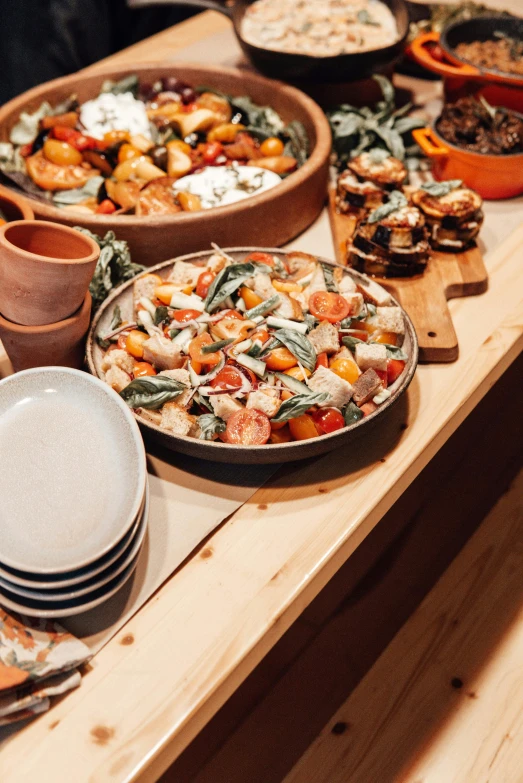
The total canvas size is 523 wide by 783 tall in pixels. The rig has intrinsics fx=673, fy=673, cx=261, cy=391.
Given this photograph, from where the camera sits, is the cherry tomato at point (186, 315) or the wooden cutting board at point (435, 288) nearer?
the cherry tomato at point (186, 315)

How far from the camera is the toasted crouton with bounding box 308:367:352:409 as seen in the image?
1.19 metres

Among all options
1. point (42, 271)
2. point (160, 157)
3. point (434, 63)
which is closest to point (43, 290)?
point (42, 271)

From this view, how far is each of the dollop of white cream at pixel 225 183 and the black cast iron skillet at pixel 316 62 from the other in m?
0.40

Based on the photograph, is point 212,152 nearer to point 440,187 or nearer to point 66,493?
point 440,187

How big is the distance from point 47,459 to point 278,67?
1.50 meters

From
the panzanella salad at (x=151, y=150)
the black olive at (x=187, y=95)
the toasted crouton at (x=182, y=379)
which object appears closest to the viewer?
the toasted crouton at (x=182, y=379)

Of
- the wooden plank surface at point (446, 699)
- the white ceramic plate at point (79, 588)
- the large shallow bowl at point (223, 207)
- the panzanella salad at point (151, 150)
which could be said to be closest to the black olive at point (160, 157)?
the panzanella salad at point (151, 150)

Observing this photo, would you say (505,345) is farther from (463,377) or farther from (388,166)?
(388,166)

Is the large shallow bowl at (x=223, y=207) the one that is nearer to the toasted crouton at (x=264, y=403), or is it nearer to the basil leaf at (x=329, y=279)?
the basil leaf at (x=329, y=279)

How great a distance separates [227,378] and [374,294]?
40 cm

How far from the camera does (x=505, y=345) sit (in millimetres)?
1512

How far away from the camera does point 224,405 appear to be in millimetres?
1188

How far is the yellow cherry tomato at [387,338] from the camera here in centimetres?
135

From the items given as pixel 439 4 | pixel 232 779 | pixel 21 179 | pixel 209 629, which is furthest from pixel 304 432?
pixel 439 4
